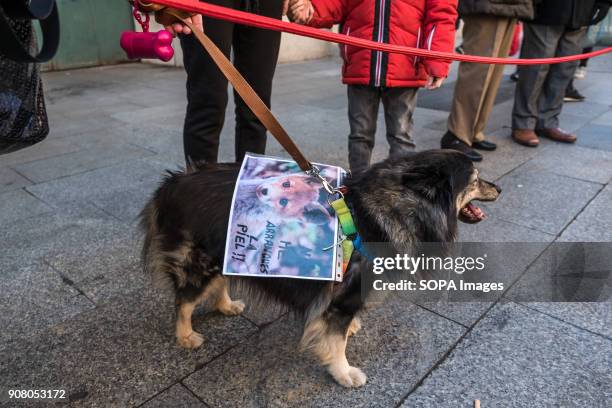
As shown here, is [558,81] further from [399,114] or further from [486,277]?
[486,277]

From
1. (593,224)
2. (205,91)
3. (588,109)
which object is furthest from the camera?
(588,109)

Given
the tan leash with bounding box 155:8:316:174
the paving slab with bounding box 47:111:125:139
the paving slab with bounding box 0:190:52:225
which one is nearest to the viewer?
the tan leash with bounding box 155:8:316:174

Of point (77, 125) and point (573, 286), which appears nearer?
point (573, 286)

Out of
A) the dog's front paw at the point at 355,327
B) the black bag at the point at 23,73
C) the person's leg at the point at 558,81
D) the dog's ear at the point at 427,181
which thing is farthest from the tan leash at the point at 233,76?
the person's leg at the point at 558,81

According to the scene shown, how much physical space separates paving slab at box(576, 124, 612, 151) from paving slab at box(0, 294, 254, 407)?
15.8 feet

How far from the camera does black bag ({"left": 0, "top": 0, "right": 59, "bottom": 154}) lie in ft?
4.30

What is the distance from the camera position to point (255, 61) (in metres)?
2.87

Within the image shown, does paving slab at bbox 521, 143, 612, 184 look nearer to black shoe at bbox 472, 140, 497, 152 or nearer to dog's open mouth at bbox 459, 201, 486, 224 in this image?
black shoe at bbox 472, 140, 497, 152

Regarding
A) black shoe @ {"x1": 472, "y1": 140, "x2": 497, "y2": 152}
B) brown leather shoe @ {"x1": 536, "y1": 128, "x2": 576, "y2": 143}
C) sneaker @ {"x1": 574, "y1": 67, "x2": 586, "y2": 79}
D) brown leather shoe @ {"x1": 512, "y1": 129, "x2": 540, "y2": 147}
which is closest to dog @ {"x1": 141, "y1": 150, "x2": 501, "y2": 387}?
black shoe @ {"x1": 472, "y1": 140, "x2": 497, "y2": 152}

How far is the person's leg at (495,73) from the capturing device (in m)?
4.61

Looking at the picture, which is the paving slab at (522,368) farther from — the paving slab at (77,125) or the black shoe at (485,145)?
the paving slab at (77,125)

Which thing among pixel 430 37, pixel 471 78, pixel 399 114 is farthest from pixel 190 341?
pixel 471 78

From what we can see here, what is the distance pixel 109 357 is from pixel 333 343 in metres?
1.08

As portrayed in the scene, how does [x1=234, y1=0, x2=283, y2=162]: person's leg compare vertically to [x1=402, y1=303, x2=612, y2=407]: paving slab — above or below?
above
